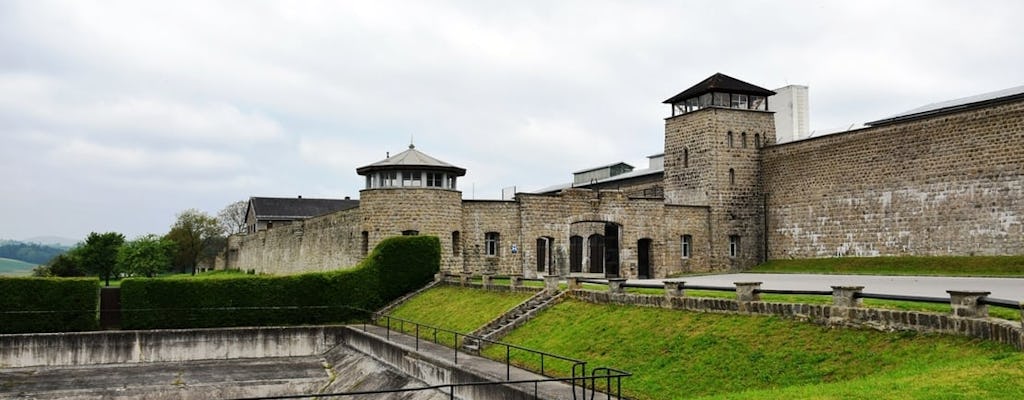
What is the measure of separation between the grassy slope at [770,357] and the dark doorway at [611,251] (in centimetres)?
1838

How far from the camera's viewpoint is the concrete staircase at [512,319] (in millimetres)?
23562

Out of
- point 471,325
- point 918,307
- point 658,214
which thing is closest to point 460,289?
point 471,325

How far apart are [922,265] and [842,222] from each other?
15.4 feet

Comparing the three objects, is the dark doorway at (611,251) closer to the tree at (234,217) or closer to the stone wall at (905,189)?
the stone wall at (905,189)

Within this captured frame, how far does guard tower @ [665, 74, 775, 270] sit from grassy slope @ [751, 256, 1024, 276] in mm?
2295

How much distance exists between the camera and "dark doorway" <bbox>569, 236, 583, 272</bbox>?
45503 mm

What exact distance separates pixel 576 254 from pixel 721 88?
11877 mm

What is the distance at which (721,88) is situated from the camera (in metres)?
41.1

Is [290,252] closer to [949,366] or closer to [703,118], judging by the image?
[703,118]

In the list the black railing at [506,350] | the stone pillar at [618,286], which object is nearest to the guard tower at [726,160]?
the black railing at [506,350]

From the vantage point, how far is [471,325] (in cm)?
2594

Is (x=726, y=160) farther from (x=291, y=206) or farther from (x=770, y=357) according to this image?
(x=291, y=206)

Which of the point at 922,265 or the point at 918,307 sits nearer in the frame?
the point at 918,307

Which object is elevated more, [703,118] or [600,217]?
[703,118]
